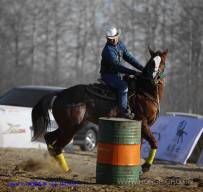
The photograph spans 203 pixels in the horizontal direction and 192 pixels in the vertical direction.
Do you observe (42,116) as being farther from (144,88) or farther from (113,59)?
(144,88)

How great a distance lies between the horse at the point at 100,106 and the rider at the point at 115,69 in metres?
0.20

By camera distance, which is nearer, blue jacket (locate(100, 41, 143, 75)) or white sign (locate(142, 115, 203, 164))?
blue jacket (locate(100, 41, 143, 75))

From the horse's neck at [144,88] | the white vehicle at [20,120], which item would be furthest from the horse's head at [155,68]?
the white vehicle at [20,120]

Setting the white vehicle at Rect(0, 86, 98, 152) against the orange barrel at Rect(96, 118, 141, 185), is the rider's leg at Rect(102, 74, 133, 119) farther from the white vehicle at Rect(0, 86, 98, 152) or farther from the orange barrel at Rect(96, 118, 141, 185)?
the white vehicle at Rect(0, 86, 98, 152)

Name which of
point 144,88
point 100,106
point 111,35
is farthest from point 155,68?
point 100,106

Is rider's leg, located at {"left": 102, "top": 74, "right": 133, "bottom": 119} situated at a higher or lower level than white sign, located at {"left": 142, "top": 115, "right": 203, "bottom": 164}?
higher

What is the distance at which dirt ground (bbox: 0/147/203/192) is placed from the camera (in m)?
10.5

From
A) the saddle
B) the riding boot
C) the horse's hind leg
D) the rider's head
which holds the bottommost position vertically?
the horse's hind leg

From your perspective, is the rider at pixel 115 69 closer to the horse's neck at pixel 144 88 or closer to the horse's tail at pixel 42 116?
the horse's neck at pixel 144 88

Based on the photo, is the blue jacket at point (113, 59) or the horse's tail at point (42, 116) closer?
the blue jacket at point (113, 59)

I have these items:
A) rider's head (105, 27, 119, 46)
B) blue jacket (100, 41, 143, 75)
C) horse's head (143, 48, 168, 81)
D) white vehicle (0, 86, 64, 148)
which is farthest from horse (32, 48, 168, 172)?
white vehicle (0, 86, 64, 148)

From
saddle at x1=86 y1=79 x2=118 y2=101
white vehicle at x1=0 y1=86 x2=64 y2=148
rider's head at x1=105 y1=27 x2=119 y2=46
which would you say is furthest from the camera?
white vehicle at x1=0 y1=86 x2=64 y2=148

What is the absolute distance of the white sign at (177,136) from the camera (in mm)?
18406

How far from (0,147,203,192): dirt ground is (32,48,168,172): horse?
1.92ft
